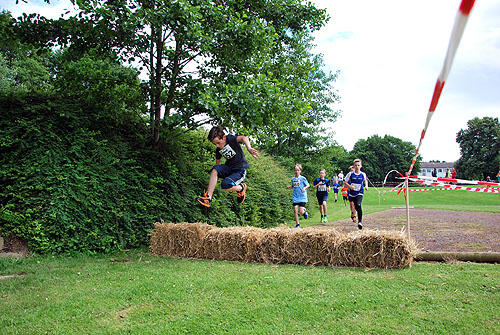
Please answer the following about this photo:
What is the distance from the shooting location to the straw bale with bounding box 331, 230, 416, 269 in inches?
231

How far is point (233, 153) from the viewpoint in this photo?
7.47 meters

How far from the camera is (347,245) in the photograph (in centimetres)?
625

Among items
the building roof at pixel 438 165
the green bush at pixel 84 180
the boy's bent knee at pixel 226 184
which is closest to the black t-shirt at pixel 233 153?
the boy's bent knee at pixel 226 184

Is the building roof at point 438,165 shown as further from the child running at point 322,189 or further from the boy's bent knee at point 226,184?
the boy's bent knee at point 226,184

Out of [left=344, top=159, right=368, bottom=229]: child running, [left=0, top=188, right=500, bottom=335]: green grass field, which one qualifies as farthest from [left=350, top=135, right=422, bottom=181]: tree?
[left=0, top=188, right=500, bottom=335]: green grass field

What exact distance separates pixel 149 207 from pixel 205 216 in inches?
70.4

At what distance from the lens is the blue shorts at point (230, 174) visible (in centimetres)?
731

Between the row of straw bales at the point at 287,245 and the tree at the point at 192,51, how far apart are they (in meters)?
2.61

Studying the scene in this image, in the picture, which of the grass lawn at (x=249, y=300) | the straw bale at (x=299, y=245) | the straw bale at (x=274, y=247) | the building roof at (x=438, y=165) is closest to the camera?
the grass lawn at (x=249, y=300)

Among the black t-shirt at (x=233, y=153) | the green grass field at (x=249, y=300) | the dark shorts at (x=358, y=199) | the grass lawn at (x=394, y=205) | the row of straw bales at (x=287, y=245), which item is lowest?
the grass lawn at (x=394, y=205)

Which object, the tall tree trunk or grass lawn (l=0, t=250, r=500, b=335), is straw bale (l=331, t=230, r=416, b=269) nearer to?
grass lawn (l=0, t=250, r=500, b=335)

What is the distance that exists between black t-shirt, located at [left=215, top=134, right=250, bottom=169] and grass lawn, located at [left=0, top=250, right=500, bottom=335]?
2262mm

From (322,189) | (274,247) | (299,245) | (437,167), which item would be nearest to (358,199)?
(322,189)

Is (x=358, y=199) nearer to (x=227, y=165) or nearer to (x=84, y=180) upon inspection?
(x=227, y=165)
